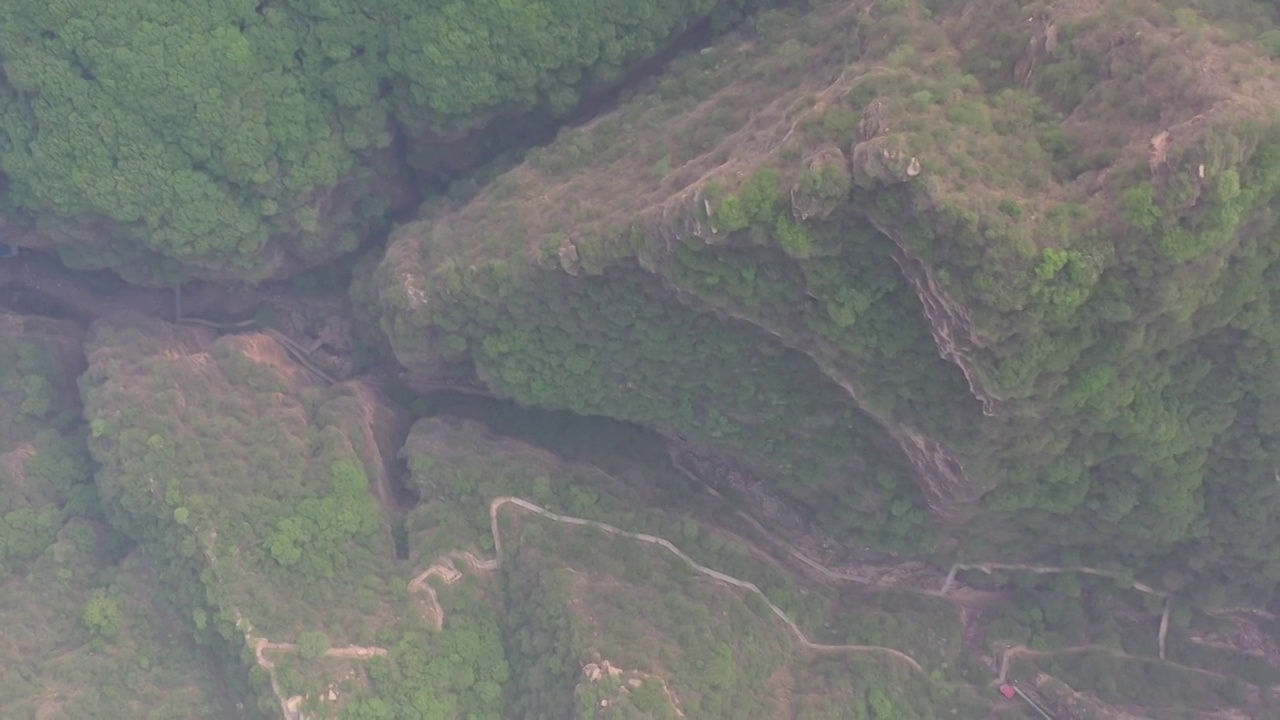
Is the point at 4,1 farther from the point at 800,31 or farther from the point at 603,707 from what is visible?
the point at 603,707

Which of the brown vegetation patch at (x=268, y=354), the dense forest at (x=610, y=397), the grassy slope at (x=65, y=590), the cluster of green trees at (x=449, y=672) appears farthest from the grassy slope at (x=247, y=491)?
the grassy slope at (x=65, y=590)

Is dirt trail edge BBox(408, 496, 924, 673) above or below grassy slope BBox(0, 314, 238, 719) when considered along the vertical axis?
below

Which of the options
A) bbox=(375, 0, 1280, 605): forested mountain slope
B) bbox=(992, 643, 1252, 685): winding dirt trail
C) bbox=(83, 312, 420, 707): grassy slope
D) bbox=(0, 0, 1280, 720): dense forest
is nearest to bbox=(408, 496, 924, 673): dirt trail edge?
bbox=(0, 0, 1280, 720): dense forest

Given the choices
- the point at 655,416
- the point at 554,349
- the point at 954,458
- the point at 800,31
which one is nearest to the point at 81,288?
the point at 554,349

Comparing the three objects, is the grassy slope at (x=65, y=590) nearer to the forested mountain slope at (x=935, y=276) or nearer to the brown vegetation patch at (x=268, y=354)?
the brown vegetation patch at (x=268, y=354)

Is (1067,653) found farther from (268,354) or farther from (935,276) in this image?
(268,354)

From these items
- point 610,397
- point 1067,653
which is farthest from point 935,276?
point 1067,653

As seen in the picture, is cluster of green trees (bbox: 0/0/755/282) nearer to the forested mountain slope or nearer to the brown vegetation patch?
the forested mountain slope
